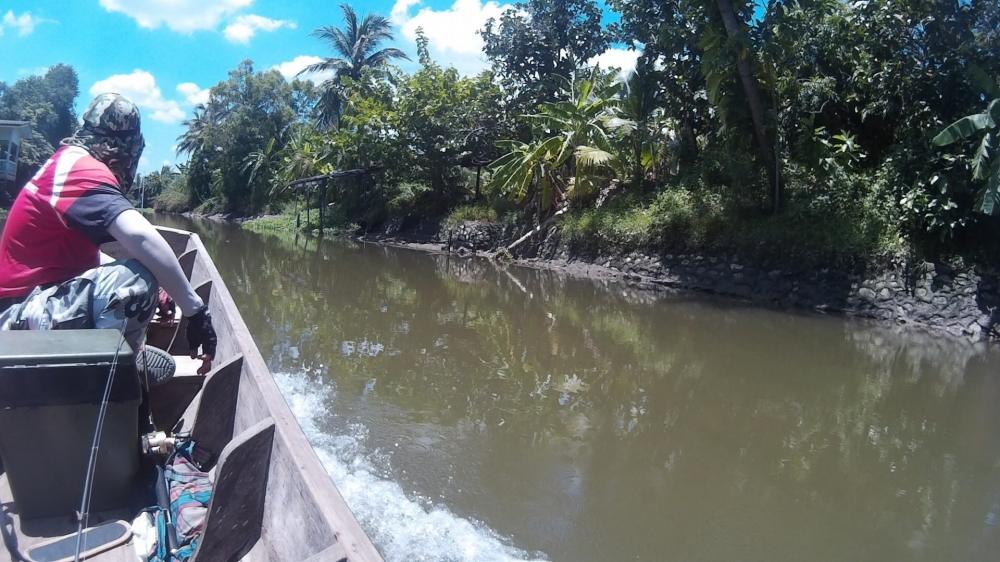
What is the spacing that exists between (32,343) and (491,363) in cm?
633

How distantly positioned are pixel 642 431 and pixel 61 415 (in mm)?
4725

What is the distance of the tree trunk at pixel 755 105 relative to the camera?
1348 cm

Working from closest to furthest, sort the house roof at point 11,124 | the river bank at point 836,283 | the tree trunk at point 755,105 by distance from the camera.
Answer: the river bank at point 836,283, the tree trunk at point 755,105, the house roof at point 11,124

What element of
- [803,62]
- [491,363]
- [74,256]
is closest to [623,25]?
[803,62]

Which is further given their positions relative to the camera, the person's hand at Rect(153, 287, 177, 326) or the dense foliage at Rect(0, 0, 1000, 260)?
the dense foliage at Rect(0, 0, 1000, 260)

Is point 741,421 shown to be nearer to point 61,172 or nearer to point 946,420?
point 946,420

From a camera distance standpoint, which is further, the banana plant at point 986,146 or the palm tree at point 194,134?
the palm tree at point 194,134

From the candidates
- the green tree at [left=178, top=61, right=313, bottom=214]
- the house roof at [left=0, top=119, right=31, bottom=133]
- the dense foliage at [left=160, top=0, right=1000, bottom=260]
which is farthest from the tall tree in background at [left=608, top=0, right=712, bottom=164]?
the green tree at [left=178, top=61, right=313, bottom=214]

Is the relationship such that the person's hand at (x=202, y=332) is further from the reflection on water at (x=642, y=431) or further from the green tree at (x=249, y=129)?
the green tree at (x=249, y=129)

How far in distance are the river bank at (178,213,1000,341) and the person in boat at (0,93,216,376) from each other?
12514 millimetres

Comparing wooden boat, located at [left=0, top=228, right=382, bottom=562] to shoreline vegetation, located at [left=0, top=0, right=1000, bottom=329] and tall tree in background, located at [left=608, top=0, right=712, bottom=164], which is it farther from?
tall tree in background, located at [left=608, top=0, right=712, bottom=164]

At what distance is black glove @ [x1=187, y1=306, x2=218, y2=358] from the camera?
8.11 ft

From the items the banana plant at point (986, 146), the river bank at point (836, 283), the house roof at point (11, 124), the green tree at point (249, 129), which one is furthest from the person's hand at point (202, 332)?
the green tree at point (249, 129)

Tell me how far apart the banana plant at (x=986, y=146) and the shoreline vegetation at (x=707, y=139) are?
3 cm
